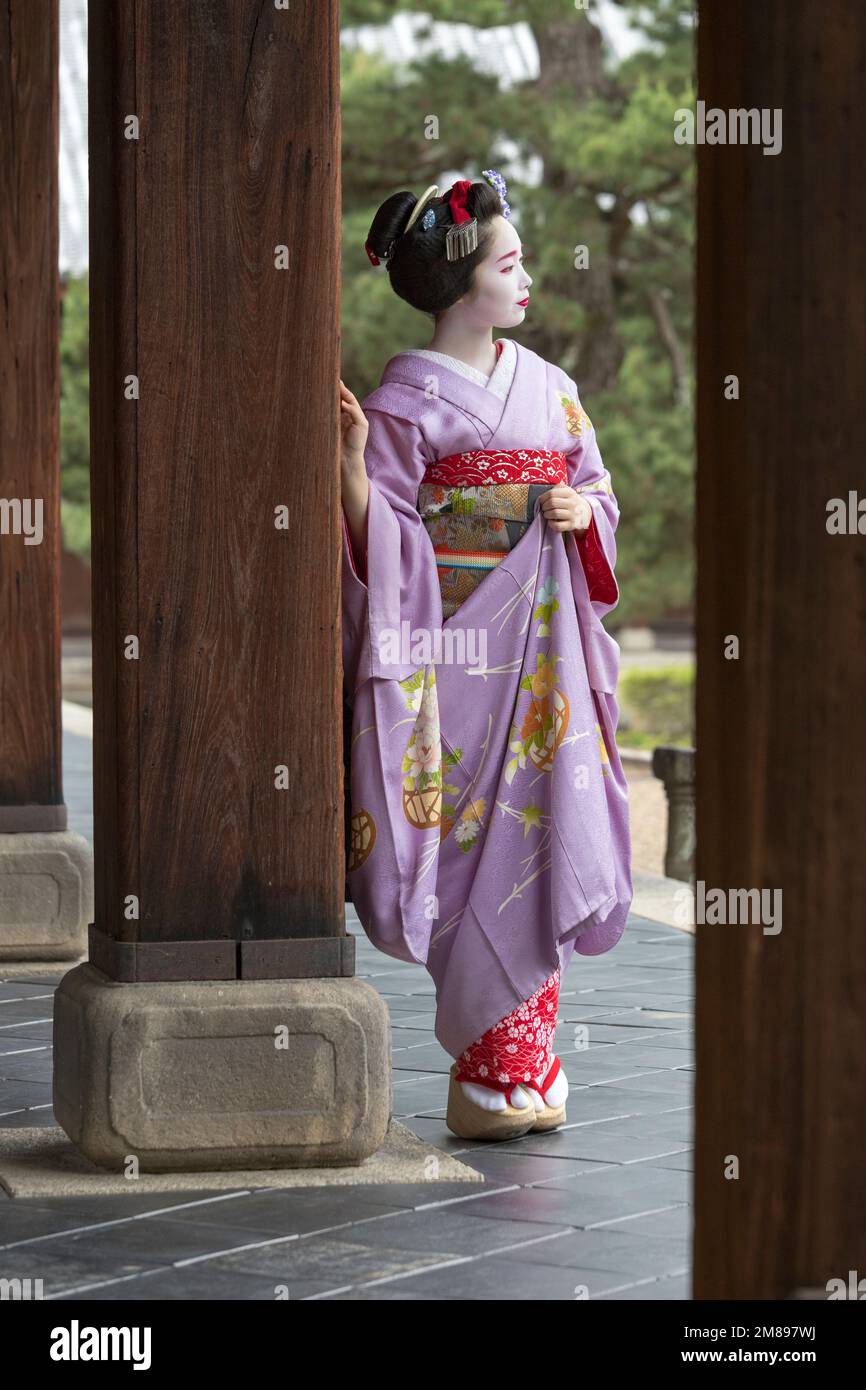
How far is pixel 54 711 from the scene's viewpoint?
264 inches

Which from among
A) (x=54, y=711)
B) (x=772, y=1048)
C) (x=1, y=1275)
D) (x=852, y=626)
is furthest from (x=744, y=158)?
(x=54, y=711)

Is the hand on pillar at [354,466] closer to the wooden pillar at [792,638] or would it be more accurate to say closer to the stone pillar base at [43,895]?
the wooden pillar at [792,638]

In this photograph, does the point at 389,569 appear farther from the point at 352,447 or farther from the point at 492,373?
the point at 492,373

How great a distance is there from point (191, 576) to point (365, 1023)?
0.90 metres

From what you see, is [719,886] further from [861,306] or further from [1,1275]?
[1,1275]

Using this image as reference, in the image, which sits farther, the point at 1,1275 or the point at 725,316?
the point at 1,1275

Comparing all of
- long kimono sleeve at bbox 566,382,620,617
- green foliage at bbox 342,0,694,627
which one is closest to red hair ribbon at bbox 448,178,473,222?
long kimono sleeve at bbox 566,382,620,617

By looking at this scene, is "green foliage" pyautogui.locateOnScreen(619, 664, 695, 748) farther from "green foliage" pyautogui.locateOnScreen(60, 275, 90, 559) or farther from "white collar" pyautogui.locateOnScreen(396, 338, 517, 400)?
"white collar" pyautogui.locateOnScreen(396, 338, 517, 400)

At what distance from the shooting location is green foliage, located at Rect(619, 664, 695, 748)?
759 inches

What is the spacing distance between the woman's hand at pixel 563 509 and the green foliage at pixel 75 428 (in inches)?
699

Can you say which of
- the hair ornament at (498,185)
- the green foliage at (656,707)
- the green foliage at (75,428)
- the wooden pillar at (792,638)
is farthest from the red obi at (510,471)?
the green foliage at (75,428)

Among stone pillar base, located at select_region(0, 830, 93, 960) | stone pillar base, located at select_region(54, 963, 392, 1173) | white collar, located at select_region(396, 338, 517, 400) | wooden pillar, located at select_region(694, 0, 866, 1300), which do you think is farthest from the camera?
stone pillar base, located at select_region(0, 830, 93, 960)

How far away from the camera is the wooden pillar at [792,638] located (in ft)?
6.54

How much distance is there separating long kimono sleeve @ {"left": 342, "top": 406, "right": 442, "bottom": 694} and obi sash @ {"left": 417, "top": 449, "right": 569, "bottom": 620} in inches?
1.7
